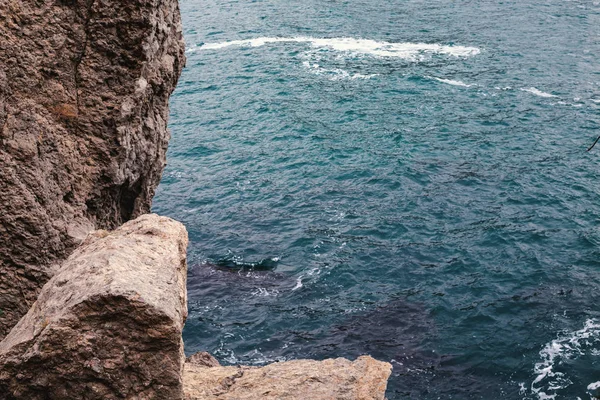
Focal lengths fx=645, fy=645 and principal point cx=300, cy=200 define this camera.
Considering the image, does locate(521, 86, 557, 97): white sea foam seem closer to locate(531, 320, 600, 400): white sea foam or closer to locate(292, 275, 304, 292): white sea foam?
locate(531, 320, 600, 400): white sea foam

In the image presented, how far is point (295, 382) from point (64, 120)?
696 cm

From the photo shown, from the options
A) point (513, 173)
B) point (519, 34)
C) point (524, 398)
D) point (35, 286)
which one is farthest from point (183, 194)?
point (519, 34)

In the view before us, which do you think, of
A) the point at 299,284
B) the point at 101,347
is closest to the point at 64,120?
the point at 101,347

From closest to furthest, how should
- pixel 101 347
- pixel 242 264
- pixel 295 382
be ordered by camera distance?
pixel 101 347 < pixel 295 382 < pixel 242 264

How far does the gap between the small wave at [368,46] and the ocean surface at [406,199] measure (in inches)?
10.7

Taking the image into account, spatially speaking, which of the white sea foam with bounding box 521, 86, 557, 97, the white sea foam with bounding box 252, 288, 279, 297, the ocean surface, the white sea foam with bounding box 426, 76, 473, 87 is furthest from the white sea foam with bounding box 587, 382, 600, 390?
the white sea foam with bounding box 426, 76, 473, 87

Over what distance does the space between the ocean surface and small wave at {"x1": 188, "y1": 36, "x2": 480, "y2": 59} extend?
27cm

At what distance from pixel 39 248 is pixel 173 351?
4751mm

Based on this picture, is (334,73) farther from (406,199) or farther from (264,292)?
(264,292)

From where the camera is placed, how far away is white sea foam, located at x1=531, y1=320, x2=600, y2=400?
2023 cm

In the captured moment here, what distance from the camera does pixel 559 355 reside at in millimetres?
21594

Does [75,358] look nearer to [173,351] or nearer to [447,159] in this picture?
[173,351]

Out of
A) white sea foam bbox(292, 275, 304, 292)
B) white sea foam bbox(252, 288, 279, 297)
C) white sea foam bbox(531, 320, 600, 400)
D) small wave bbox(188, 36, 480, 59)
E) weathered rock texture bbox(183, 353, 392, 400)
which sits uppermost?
weathered rock texture bbox(183, 353, 392, 400)

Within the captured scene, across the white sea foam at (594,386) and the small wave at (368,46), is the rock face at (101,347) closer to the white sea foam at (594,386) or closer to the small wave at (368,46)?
the white sea foam at (594,386)
